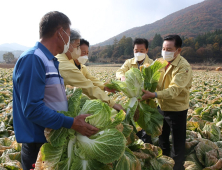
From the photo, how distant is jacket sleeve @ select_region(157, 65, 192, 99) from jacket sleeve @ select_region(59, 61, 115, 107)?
1.05 metres

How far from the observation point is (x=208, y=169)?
2.93m

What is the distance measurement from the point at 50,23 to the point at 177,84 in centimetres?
229

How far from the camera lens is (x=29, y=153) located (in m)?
1.85

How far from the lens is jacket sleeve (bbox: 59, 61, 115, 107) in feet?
7.99

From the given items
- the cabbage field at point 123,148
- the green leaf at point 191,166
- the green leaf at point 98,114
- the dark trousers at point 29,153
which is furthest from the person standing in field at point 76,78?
the green leaf at point 191,166

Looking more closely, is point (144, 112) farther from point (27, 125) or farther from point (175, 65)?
point (27, 125)

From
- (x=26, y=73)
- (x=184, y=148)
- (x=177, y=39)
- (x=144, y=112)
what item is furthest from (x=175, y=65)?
(x=26, y=73)

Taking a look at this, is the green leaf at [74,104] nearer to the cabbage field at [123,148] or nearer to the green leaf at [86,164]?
the cabbage field at [123,148]

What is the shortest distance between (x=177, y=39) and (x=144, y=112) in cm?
162

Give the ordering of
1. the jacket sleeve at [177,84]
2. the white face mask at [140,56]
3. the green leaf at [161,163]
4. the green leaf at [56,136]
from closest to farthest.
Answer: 1. the green leaf at [56,136]
2. the green leaf at [161,163]
3. the jacket sleeve at [177,84]
4. the white face mask at [140,56]

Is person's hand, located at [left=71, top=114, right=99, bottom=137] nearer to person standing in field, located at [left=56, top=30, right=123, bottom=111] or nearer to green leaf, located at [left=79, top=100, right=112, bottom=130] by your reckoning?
green leaf, located at [left=79, top=100, right=112, bottom=130]

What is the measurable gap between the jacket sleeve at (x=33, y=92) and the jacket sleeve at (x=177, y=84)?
197 cm

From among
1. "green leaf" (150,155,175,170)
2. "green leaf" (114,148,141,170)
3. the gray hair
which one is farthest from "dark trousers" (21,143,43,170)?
"green leaf" (150,155,175,170)

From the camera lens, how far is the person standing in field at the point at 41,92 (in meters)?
1.51
